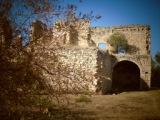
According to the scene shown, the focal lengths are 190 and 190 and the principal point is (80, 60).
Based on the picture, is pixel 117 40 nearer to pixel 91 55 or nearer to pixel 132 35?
pixel 132 35

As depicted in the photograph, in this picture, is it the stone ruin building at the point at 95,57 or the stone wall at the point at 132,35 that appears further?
the stone wall at the point at 132,35

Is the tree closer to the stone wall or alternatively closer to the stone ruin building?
the stone ruin building

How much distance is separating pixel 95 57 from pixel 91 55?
0.32 m

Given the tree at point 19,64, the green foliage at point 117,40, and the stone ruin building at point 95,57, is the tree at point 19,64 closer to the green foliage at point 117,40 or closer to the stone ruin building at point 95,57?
the stone ruin building at point 95,57

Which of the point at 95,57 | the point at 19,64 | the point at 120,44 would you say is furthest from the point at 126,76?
the point at 19,64

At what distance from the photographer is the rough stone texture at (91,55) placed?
15.4ft

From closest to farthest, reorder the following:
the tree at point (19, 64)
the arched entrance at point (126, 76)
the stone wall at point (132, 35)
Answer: the tree at point (19, 64)
the arched entrance at point (126, 76)
the stone wall at point (132, 35)

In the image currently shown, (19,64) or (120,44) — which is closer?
(19,64)

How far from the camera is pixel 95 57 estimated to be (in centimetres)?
1308

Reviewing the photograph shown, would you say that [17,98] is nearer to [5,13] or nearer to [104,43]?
[5,13]

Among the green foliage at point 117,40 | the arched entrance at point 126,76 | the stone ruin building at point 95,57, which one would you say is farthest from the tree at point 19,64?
the green foliage at point 117,40

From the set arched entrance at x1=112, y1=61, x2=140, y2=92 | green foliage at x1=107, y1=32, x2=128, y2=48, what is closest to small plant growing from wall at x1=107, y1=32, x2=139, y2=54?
green foliage at x1=107, y1=32, x2=128, y2=48

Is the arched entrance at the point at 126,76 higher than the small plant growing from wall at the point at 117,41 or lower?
lower

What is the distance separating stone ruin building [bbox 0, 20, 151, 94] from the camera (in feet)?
15.1
